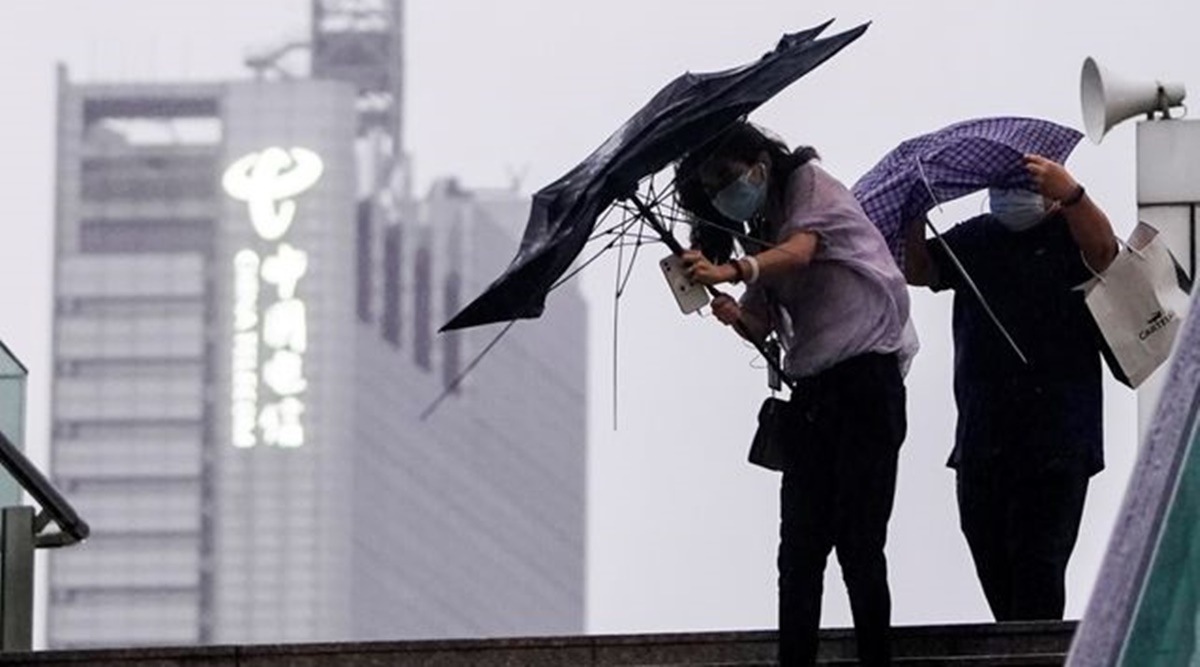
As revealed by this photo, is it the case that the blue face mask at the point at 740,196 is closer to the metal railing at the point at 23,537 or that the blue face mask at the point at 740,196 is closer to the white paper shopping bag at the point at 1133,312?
the white paper shopping bag at the point at 1133,312

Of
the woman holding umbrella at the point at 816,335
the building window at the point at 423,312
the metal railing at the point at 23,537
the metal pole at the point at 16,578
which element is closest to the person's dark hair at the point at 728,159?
the woman holding umbrella at the point at 816,335

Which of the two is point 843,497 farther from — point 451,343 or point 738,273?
point 451,343

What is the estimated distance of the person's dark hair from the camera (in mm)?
11008

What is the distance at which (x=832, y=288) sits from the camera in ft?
35.9

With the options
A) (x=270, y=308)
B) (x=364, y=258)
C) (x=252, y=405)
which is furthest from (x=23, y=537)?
(x=364, y=258)

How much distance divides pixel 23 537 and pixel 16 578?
138mm

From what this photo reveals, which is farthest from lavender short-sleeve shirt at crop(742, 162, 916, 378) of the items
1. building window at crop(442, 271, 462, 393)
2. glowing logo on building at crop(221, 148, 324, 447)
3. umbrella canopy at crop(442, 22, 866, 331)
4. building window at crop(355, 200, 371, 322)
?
building window at crop(355, 200, 371, 322)

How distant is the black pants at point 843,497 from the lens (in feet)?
35.3

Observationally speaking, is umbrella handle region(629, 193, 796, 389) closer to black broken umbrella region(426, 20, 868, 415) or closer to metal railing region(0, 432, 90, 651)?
black broken umbrella region(426, 20, 868, 415)

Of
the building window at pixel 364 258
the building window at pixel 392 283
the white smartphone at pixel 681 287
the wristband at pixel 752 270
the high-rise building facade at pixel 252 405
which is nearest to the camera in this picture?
the wristband at pixel 752 270

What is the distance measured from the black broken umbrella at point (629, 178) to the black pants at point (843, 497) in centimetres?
27

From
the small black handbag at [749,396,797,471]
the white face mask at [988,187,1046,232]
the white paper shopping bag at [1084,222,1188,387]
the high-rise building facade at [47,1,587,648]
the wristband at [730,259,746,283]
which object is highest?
the white face mask at [988,187,1046,232]

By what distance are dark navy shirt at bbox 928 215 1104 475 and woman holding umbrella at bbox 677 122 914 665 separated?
673 mm

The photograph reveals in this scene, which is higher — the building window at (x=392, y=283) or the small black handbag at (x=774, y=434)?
the small black handbag at (x=774, y=434)
